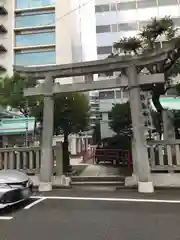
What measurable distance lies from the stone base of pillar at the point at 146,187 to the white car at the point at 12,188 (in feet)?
11.6

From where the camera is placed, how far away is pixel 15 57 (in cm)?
3809

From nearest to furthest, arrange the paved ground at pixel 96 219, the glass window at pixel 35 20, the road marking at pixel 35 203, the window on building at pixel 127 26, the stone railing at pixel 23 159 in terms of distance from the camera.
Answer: the paved ground at pixel 96 219, the road marking at pixel 35 203, the stone railing at pixel 23 159, the window on building at pixel 127 26, the glass window at pixel 35 20

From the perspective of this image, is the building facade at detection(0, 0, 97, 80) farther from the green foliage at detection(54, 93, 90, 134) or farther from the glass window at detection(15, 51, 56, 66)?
the green foliage at detection(54, 93, 90, 134)

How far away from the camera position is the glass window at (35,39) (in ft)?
124

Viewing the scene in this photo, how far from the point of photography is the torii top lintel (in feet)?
29.3

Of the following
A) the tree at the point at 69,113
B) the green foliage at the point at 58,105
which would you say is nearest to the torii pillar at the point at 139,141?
the green foliage at the point at 58,105

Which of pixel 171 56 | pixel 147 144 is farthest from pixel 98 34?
pixel 147 144

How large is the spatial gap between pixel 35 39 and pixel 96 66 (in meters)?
31.3

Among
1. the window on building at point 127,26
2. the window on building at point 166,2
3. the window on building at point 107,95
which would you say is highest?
the window on building at point 166,2

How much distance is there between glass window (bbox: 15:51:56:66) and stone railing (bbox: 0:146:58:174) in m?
27.7

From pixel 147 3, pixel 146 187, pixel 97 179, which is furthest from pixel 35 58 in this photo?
pixel 146 187

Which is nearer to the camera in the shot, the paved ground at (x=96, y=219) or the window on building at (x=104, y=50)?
the paved ground at (x=96, y=219)

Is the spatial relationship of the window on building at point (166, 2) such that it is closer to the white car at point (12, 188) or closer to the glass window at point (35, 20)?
the glass window at point (35, 20)

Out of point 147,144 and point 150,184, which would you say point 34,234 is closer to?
point 150,184
